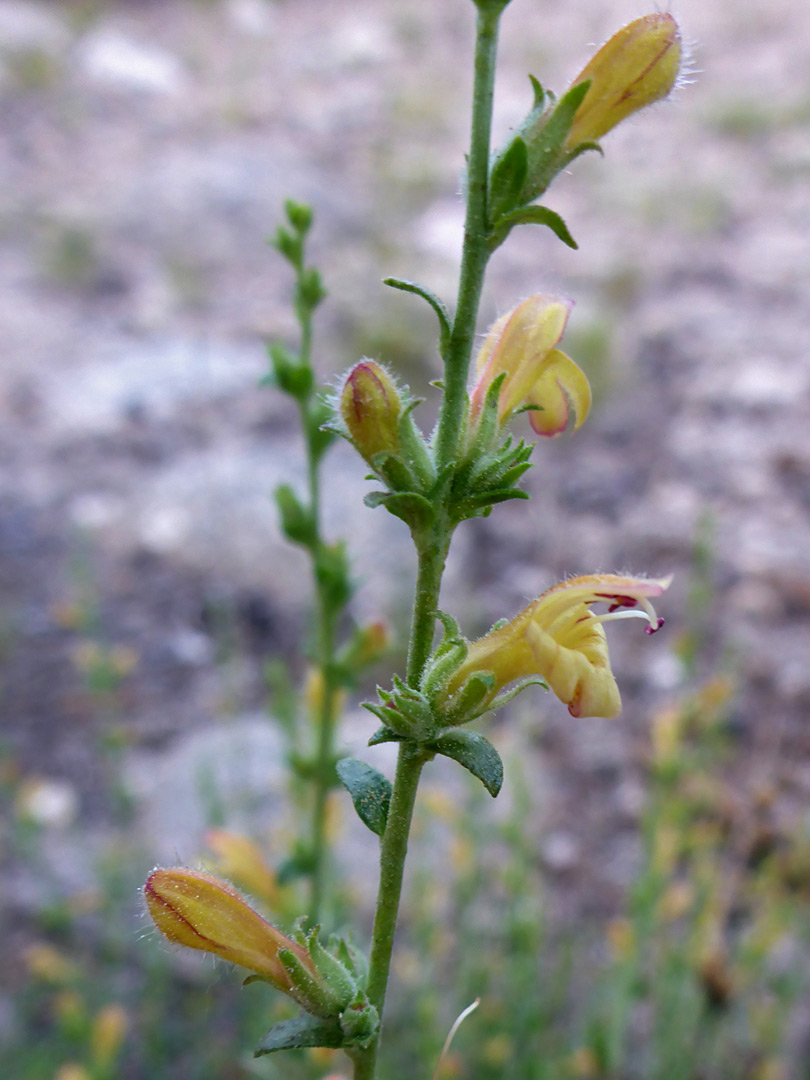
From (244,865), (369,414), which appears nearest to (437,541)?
(369,414)

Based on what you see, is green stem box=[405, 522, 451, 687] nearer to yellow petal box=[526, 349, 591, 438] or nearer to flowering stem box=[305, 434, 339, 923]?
yellow petal box=[526, 349, 591, 438]

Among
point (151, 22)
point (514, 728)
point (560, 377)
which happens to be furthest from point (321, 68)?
point (560, 377)

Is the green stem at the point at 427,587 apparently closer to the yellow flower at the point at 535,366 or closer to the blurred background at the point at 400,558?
the yellow flower at the point at 535,366

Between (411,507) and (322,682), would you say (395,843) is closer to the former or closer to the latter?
(411,507)

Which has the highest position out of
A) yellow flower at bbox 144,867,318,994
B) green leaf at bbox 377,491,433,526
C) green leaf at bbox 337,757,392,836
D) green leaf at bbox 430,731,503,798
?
green leaf at bbox 377,491,433,526

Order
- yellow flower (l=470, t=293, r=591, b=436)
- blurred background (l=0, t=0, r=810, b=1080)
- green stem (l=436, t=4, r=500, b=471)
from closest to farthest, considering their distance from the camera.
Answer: green stem (l=436, t=4, r=500, b=471)
yellow flower (l=470, t=293, r=591, b=436)
blurred background (l=0, t=0, r=810, b=1080)

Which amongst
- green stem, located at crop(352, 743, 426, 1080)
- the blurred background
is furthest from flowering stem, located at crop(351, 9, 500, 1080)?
the blurred background

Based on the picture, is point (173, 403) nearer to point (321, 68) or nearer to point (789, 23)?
point (321, 68)
